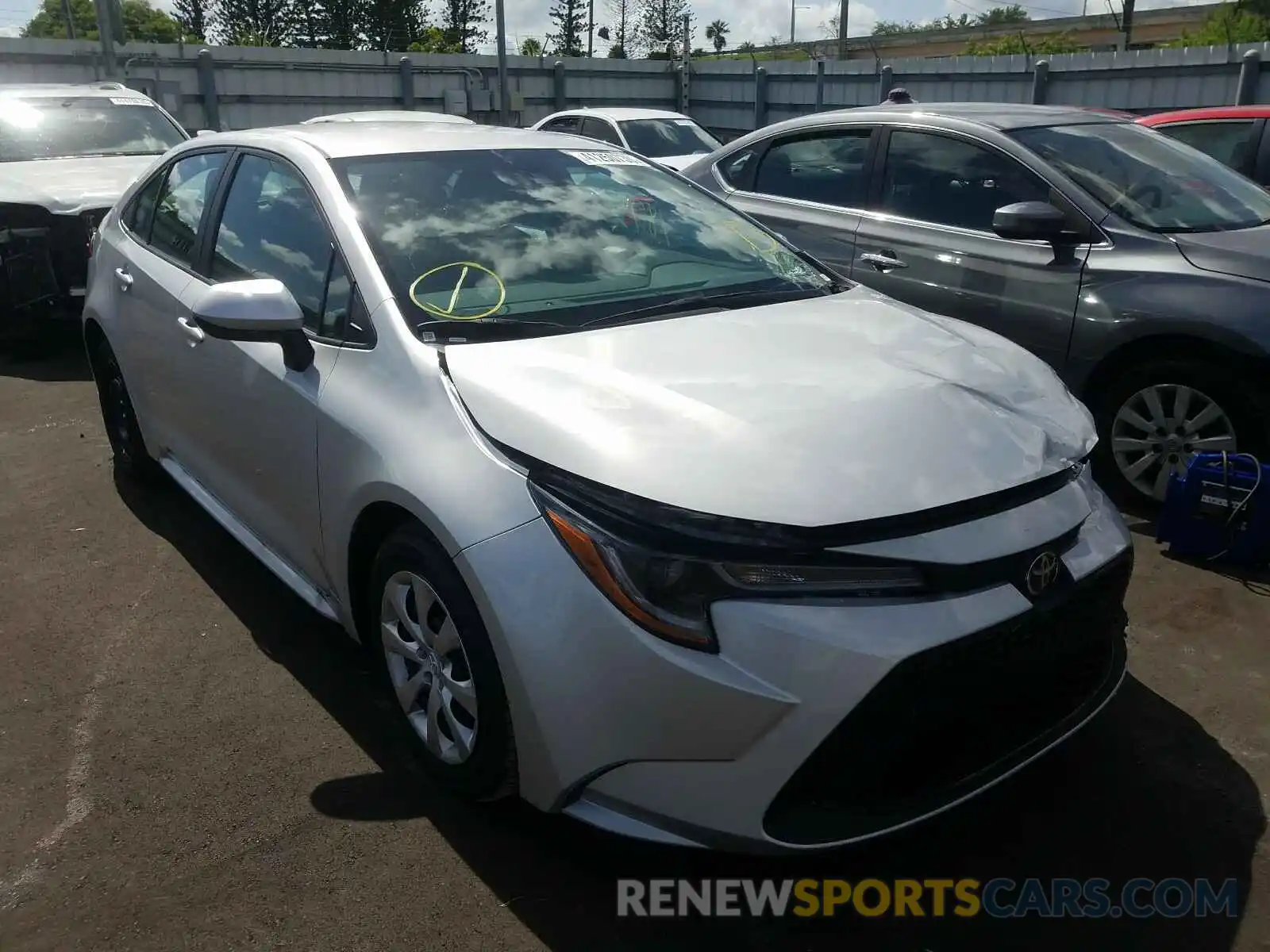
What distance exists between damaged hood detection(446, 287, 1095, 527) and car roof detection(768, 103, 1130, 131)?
103 inches

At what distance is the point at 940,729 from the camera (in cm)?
212

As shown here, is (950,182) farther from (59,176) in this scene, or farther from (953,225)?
(59,176)

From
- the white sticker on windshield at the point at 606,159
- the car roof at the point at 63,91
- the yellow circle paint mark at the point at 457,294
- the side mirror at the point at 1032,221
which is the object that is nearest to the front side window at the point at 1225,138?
the side mirror at the point at 1032,221

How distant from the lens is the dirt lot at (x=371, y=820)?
7.52ft

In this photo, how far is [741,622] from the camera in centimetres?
202

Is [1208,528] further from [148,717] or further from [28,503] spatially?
[28,503]

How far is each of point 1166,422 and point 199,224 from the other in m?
3.78

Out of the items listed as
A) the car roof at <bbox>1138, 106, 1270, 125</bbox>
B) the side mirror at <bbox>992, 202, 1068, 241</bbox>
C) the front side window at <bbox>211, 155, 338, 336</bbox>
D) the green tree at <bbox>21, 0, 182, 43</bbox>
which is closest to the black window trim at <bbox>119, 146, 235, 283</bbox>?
the front side window at <bbox>211, 155, 338, 336</bbox>

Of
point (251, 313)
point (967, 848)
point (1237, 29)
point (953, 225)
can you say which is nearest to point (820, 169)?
point (953, 225)

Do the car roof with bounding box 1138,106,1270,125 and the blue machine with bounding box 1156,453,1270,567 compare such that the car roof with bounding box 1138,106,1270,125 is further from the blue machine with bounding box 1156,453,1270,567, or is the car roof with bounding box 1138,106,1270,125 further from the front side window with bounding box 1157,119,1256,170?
the blue machine with bounding box 1156,453,1270,567

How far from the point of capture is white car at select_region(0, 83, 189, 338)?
7.18 metres

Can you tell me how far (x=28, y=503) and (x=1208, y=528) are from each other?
16.1 feet

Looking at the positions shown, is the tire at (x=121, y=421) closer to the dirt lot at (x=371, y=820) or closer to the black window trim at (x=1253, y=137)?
the dirt lot at (x=371, y=820)

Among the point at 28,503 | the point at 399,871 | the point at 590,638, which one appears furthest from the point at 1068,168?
the point at 28,503
